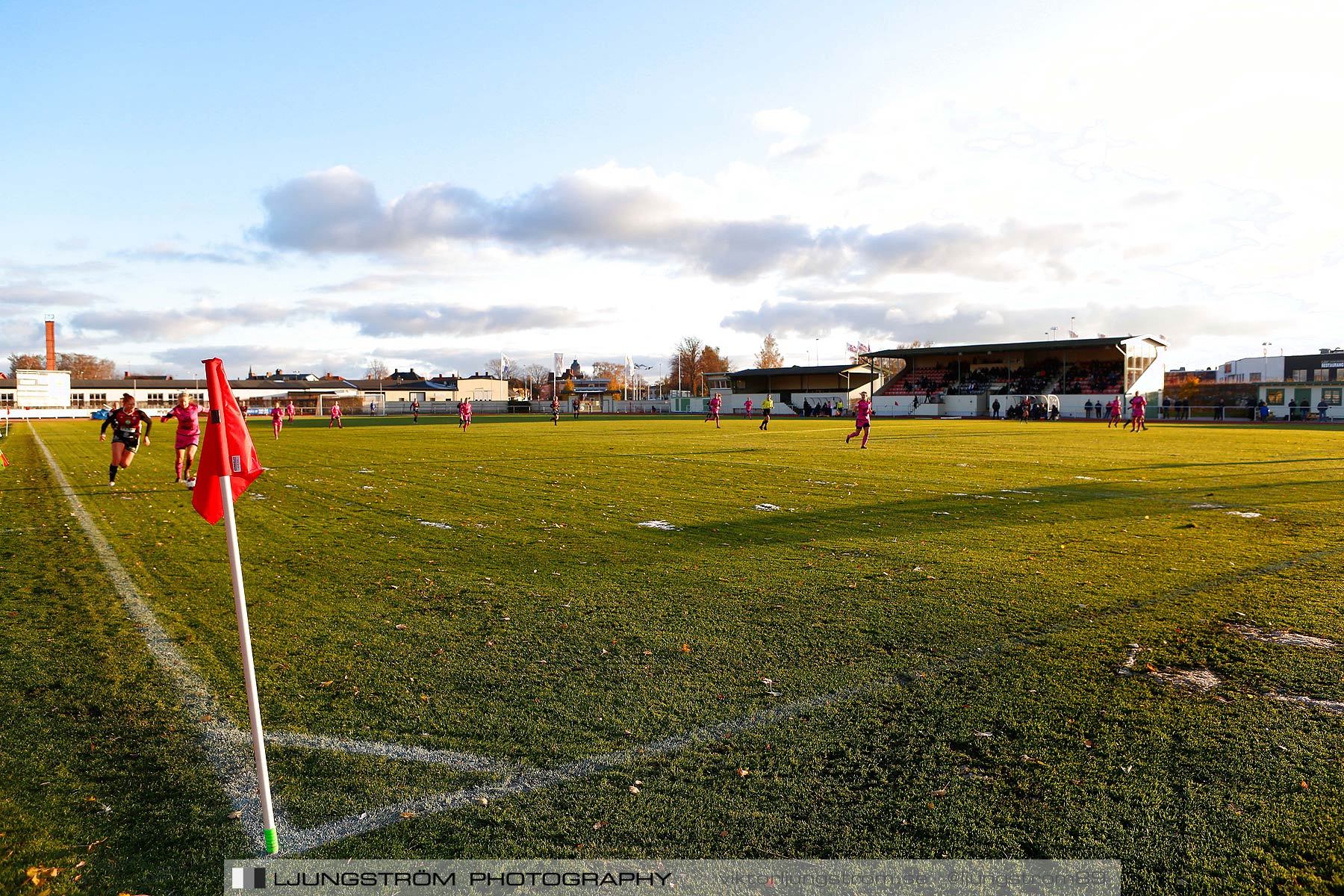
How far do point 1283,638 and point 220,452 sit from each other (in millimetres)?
7056

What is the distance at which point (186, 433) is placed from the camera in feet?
51.2

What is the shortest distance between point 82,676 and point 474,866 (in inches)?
141

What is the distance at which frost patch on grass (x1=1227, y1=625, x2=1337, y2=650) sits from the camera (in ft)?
18.3

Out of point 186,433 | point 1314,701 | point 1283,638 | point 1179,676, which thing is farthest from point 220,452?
point 186,433

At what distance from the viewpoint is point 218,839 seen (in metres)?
3.31

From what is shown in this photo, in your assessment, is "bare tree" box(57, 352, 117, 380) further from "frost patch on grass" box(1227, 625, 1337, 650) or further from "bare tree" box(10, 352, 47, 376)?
"frost patch on grass" box(1227, 625, 1337, 650)

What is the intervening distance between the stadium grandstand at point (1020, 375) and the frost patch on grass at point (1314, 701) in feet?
220

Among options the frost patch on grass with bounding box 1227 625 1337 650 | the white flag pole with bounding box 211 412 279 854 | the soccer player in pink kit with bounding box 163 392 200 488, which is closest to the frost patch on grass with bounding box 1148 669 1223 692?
the frost patch on grass with bounding box 1227 625 1337 650

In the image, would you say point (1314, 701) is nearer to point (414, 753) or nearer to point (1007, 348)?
point (414, 753)

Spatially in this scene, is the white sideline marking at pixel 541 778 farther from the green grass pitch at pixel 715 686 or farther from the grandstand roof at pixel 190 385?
the grandstand roof at pixel 190 385

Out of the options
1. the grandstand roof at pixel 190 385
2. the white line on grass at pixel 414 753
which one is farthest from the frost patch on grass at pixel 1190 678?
the grandstand roof at pixel 190 385

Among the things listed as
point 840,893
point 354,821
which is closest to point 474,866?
point 354,821

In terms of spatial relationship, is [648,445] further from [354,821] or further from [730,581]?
[354,821]

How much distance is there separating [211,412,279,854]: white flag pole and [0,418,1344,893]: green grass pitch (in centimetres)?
21
